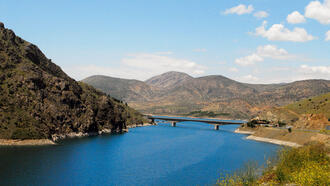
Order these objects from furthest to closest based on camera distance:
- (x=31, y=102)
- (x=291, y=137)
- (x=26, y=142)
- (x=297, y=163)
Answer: (x=291, y=137), (x=31, y=102), (x=26, y=142), (x=297, y=163)

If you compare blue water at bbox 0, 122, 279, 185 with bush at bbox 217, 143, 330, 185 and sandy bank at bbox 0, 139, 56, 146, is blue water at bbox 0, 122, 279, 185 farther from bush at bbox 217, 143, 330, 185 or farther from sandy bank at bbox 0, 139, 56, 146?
bush at bbox 217, 143, 330, 185

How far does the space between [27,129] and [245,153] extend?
102 meters

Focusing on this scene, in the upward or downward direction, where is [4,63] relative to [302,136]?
upward

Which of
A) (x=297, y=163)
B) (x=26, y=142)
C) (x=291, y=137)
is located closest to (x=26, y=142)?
(x=26, y=142)

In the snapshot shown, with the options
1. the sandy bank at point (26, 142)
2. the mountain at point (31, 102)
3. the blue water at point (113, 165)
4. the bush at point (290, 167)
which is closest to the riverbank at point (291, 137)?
the blue water at point (113, 165)

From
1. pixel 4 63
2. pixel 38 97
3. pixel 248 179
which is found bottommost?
pixel 248 179

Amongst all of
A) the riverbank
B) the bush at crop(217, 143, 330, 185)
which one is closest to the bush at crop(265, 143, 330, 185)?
the bush at crop(217, 143, 330, 185)

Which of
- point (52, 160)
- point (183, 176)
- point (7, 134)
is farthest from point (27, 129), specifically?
point (183, 176)

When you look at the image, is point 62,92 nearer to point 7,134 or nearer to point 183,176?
point 7,134

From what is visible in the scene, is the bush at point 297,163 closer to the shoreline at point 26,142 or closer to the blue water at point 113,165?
the blue water at point 113,165

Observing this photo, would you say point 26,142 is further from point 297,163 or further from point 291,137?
point 291,137

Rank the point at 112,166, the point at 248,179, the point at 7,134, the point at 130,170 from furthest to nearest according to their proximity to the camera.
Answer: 1. the point at 7,134
2. the point at 112,166
3. the point at 130,170
4. the point at 248,179

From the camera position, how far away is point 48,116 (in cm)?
16650

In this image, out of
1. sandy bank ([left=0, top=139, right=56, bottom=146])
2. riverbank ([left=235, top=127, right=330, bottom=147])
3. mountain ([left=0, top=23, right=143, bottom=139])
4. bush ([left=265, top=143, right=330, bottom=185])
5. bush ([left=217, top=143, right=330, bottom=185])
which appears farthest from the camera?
mountain ([left=0, top=23, right=143, bottom=139])
